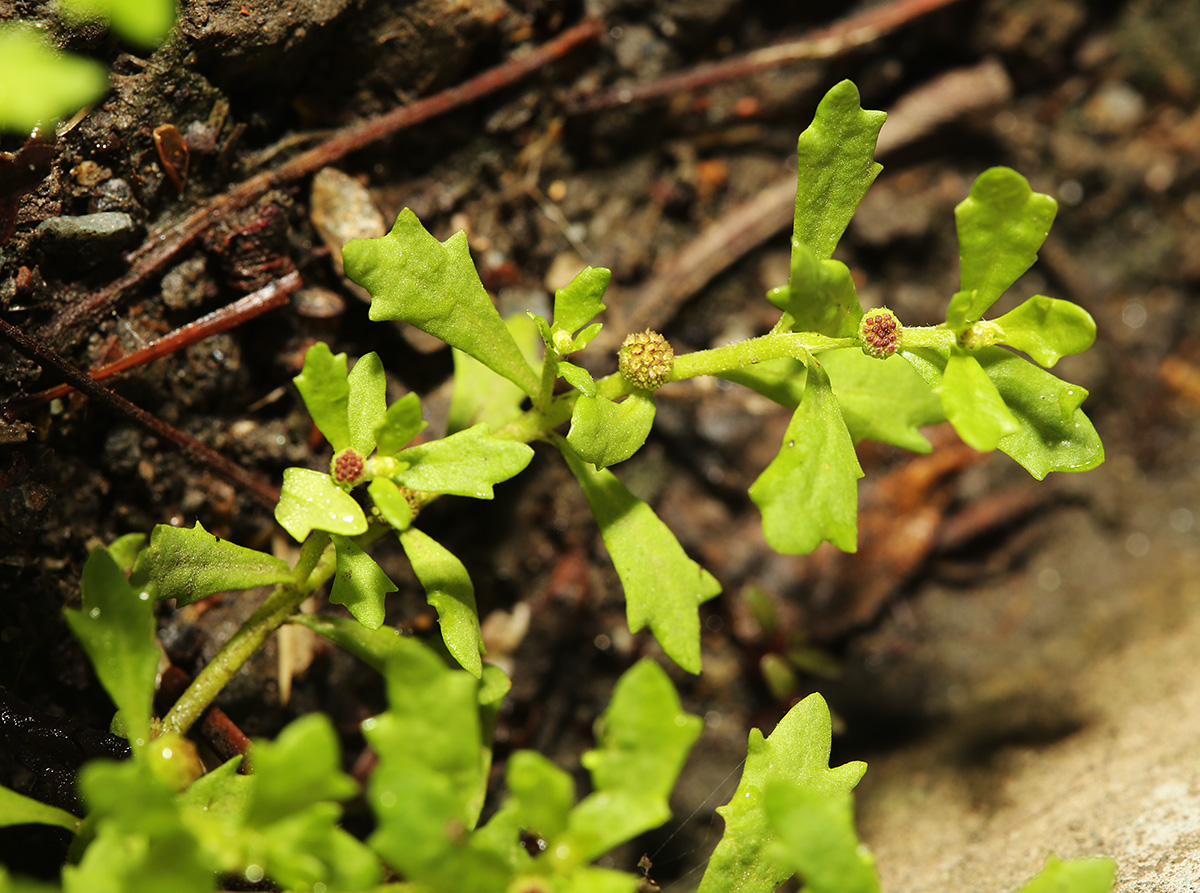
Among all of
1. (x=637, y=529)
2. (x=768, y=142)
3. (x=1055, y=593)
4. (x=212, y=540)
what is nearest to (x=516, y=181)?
(x=768, y=142)

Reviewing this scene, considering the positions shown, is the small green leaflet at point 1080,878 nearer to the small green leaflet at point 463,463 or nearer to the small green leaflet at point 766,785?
the small green leaflet at point 766,785

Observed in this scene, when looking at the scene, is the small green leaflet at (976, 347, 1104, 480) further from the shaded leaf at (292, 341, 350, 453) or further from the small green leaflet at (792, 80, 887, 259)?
the shaded leaf at (292, 341, 350, 453)

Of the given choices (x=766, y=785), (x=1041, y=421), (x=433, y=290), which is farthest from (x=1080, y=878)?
(x=433, y=290)

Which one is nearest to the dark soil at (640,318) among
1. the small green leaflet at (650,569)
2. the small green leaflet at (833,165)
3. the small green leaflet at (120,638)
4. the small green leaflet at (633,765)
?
the small green leaflet at (120,638)

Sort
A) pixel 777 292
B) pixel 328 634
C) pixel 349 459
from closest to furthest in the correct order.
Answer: pixel 777 292 → pixel 349 459 → pixel 328 634

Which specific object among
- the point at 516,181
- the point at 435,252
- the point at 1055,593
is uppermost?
the point at 435,252

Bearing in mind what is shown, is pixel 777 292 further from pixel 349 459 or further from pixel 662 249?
pixel 662 249
